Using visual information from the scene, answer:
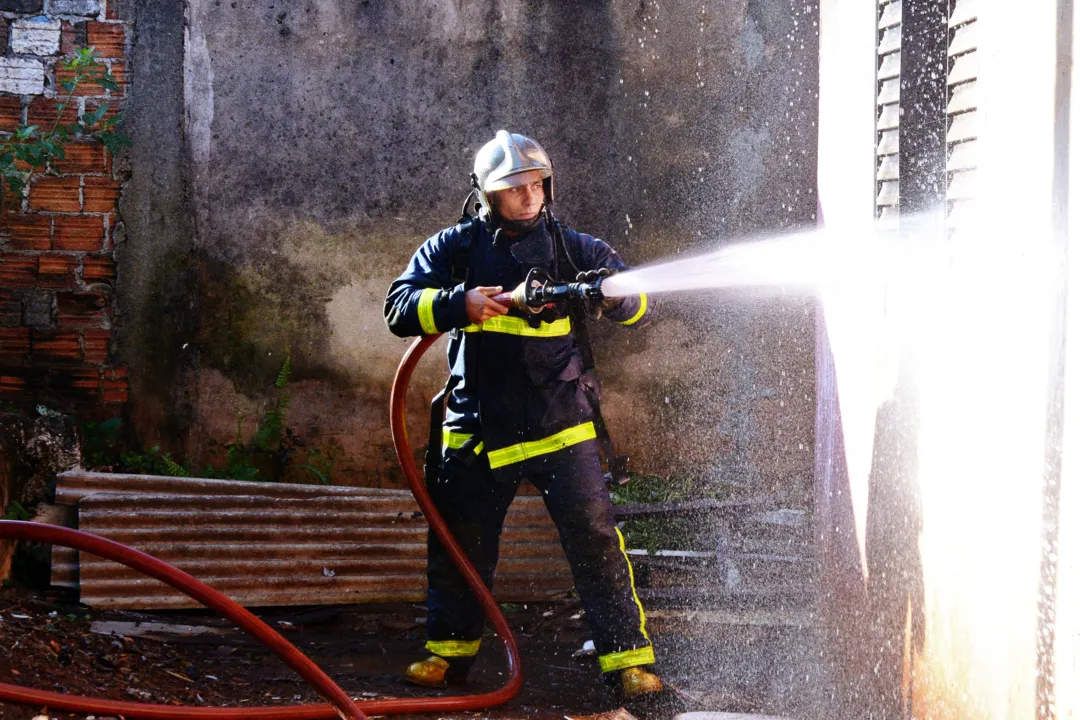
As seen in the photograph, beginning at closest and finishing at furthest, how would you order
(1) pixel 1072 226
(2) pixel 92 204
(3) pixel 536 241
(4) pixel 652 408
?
(1) pixel 1072 226
(3) pixel 536 241
(2) pixel 92 204
(4) pixel 652 408

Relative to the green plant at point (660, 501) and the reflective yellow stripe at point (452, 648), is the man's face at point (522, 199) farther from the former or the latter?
the green plant at point (660, 501)

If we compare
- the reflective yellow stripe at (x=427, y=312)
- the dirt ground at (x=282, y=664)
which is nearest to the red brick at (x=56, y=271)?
the dirt ground at (x=282, y=664)

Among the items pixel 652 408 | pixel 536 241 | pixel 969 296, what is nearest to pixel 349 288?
pixel 652 408

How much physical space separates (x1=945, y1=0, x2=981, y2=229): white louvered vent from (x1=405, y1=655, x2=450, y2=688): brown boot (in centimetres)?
248

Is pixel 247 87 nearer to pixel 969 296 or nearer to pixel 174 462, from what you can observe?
pixel 174 462

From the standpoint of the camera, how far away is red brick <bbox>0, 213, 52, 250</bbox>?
596cm

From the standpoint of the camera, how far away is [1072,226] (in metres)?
2.50

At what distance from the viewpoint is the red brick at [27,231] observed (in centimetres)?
596

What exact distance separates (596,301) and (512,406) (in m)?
0.52

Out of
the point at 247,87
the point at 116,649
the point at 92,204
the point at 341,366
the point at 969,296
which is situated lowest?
the point at 116,649

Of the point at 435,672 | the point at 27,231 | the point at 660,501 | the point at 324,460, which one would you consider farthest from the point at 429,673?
the point at 27,231

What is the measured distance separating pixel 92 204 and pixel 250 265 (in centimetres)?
94

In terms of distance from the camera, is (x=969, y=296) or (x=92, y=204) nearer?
(x=969, y=296)

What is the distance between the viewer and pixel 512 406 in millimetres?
3969
